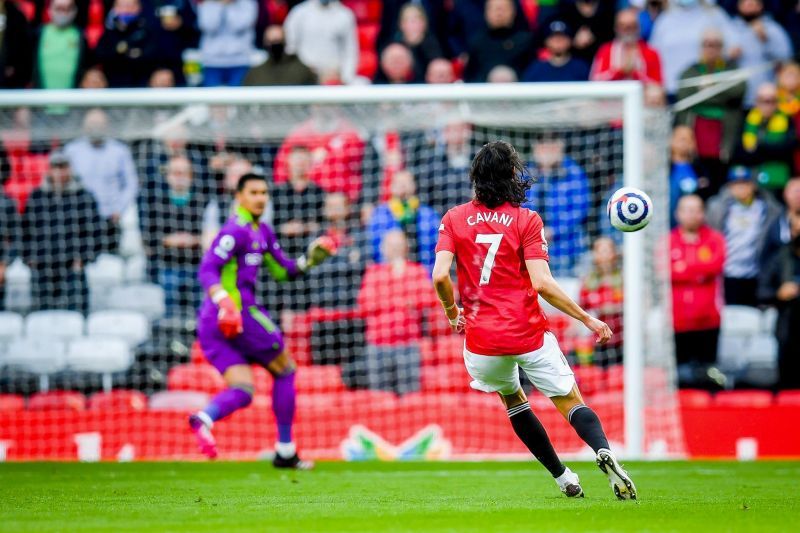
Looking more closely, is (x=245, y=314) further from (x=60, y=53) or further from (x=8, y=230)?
(x=60, y=53)

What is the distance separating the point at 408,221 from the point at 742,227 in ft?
12.7

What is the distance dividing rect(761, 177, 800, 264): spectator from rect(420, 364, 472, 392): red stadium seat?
12.2 ft

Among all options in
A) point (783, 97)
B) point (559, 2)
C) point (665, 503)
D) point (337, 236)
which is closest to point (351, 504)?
point (665, 503)

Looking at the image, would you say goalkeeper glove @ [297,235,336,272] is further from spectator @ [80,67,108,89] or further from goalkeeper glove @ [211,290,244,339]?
spectator @ [80,67,108,89]

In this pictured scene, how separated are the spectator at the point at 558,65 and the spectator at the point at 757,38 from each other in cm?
220

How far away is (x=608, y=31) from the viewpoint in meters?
16.5

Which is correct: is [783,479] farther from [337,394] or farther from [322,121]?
[322,121]

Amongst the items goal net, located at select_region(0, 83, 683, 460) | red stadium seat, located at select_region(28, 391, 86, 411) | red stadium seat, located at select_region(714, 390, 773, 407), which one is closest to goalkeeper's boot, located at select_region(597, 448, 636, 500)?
goal net, located at select_region(0, 83, 683, 460)

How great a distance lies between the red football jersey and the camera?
7.46m

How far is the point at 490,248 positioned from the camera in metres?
7.52

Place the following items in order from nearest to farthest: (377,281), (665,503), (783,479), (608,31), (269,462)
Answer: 1. (665,503)
2. (783,479)
3. (269,462)
4. (377,281)
5. (608,31)

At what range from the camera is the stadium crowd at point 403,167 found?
545 inches

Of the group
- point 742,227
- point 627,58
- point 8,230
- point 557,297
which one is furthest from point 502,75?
point 557,297

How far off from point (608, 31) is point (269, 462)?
7.68 m
